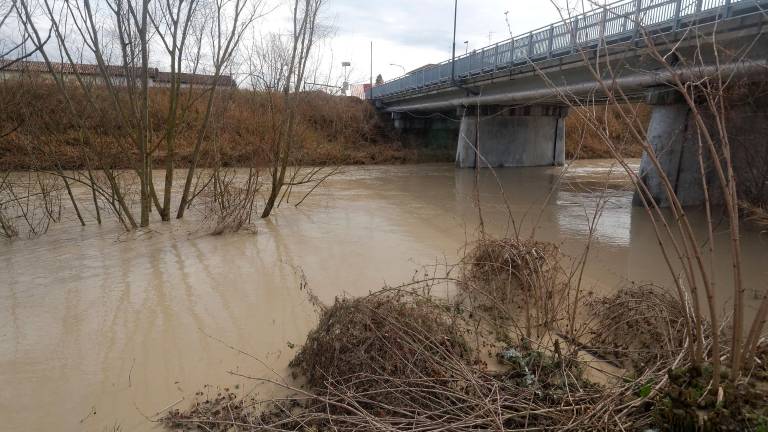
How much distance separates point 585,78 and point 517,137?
1312cm

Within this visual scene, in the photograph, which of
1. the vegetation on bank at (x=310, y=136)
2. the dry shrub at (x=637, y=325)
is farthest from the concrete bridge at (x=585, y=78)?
the vegetation on bank at (x=310, y=136)

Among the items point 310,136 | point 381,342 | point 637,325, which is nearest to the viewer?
point 381,342

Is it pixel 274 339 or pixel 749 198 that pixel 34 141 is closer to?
pixel 274 339

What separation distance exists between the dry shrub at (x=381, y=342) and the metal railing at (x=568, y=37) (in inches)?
92.1

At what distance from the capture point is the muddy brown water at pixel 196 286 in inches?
166

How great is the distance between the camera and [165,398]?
403cm

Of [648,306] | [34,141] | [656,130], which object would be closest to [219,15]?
[34,141]

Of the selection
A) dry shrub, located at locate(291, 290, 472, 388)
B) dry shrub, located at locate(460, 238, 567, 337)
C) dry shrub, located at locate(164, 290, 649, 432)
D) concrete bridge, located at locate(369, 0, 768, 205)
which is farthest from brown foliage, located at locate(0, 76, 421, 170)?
dry shrub, located at locate(164, 290, 649, 432)

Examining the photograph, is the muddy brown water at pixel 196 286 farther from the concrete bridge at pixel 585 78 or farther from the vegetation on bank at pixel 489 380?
the concrete bridge at pixel 585 78

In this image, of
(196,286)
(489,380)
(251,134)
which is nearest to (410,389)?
(489,380)

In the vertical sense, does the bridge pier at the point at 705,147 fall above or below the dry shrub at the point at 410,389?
above

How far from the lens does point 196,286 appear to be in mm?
7078

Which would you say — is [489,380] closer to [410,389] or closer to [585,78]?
[410,389]

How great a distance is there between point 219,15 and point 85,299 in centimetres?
704
